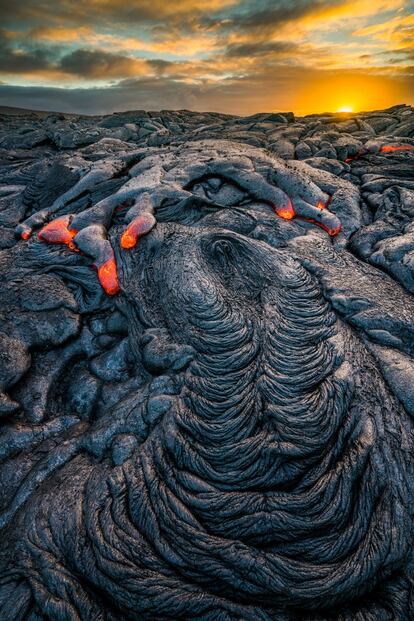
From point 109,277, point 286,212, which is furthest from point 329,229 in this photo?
point 109,277

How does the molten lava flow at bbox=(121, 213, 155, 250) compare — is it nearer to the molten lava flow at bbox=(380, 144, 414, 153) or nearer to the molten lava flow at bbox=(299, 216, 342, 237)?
the molten lava flow at bbox=(299, 216, 342, 237)

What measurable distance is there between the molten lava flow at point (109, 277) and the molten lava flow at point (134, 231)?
1.31 ft

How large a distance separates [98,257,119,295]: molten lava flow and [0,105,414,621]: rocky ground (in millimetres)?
35

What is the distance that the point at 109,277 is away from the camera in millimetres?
5941

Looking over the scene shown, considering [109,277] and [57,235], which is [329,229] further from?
[57,235]

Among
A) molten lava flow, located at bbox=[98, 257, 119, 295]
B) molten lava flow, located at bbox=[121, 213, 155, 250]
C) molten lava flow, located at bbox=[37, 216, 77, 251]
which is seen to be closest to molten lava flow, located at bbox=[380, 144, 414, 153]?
molten lava flow, located at bbox=[121, 213, 155, 250]

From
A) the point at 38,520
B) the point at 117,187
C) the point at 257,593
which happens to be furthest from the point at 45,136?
the point at 257,593

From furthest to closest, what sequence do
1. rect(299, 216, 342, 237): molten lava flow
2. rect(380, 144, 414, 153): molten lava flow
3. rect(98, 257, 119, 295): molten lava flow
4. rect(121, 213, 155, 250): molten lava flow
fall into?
rect(380, 144, 414, 153): molten lava flow
rect(299, 216, 342, 237): molten lava flow
rect(121, 213, 155, 250): molten lava flow
rect(98, 257, 119, 295): molten lava flow

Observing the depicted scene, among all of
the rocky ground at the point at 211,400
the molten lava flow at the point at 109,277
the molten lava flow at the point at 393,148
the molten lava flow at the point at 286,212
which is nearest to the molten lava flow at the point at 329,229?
the rocky ground at the point at 211,400

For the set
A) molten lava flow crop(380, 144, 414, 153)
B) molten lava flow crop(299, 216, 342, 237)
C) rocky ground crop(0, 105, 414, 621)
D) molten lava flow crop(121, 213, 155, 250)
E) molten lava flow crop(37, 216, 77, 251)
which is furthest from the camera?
molten lava flow crop(380, 144, 414, 153)

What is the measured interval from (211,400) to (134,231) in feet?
11.7

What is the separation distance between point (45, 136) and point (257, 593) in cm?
2044

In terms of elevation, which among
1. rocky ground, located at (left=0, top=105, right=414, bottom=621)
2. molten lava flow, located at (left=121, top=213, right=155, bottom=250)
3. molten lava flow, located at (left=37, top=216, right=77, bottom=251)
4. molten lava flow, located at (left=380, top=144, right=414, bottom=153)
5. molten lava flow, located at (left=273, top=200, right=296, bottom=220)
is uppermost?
molten lava flow, located at (left=380, top=144, right=414, bottom=153)

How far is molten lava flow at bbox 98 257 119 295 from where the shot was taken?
5871 mm
